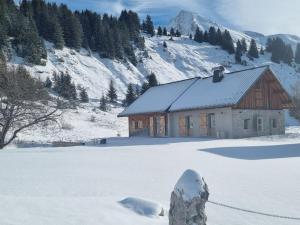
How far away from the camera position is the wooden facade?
32.2m

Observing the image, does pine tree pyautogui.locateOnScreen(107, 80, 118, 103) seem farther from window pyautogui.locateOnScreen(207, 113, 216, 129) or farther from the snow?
window pyautogui.locateOnScreen(207, 113, 216, 129)

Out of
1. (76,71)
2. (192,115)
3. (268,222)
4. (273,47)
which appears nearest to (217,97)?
(192,115)

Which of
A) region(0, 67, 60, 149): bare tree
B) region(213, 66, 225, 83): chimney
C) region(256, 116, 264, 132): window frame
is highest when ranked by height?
region(213, 66, 225, 83): chimney

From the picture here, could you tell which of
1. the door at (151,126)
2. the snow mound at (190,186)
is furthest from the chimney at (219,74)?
the snow mound at (190,186)

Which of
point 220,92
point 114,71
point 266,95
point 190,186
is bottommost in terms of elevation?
point 190,186

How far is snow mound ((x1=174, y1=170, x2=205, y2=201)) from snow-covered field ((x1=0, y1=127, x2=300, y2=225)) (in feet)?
4.91

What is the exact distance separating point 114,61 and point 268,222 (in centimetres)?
7285

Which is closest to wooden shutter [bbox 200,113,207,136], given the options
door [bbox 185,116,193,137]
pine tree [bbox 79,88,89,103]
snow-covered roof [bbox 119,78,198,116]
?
door [bbox 185,116,193,137]

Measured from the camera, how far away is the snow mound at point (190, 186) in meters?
5.52

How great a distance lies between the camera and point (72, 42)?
7525 centimetres

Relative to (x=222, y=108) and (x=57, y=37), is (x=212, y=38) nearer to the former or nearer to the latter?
(x=57, y=37)

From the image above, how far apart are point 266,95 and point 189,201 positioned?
2969 cm

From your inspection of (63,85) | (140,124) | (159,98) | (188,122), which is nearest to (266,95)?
(188,122)

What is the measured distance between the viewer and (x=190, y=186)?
557cm
